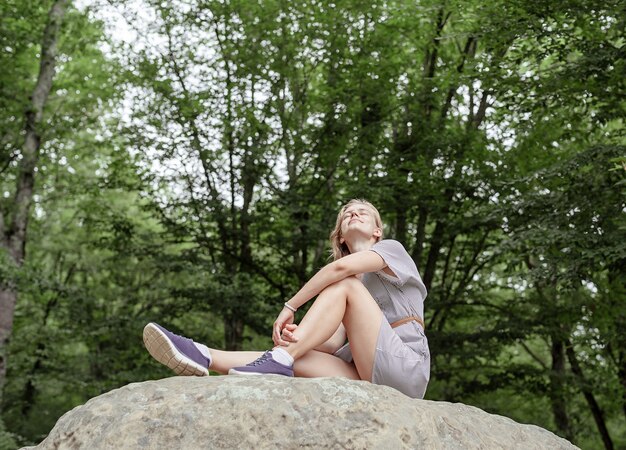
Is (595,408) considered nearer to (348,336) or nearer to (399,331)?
(399,331)

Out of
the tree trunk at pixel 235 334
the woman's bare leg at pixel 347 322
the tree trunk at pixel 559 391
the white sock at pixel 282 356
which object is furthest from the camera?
the tree trunk at pixel 559 391

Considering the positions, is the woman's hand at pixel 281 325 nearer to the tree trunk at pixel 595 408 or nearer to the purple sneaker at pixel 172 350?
the purple sneaker at pixel 172 350

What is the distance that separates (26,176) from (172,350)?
7.99 meters

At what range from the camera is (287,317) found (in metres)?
3.43

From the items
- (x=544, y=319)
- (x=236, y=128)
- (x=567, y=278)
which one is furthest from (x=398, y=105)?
(x=567, y=278)

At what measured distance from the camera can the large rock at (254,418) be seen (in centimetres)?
243

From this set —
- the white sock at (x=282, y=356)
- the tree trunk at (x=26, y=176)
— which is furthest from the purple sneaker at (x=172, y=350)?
the tree trunk at (x=26, y=176)

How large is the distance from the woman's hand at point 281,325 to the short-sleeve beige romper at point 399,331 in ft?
1.29

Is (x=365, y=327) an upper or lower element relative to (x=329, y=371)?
upper

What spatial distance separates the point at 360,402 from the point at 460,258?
9166 mm

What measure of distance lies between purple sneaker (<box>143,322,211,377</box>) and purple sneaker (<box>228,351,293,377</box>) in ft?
0.57

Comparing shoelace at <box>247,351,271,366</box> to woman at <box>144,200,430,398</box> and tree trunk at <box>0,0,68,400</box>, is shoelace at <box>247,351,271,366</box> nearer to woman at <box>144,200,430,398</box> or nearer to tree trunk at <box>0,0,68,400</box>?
woman at <box>144,200,430,398</box>

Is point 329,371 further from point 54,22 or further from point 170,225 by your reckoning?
point 54,22

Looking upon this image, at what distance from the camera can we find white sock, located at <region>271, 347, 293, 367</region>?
122 inches
